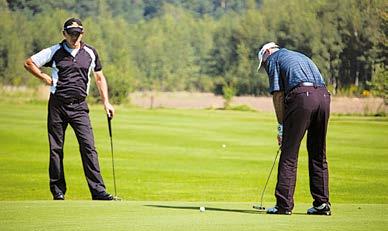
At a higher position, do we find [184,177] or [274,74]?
[274,74]

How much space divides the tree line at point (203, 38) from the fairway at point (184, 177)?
10.0 metres

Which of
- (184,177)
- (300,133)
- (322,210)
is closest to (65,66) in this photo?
(300,133)

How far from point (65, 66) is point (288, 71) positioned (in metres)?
2.65

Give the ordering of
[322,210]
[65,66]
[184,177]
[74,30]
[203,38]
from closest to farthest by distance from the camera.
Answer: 1. [322,210]
2. [74,30]
3. [65,66]
4. [184,177]
5. [203,38]

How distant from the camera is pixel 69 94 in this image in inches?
372

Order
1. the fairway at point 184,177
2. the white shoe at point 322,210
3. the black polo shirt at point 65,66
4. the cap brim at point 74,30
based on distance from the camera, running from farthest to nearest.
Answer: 1. the black polo shirt at point 65,66
2. the cap brim at point 74,30
3. the white shoe at point 322,210
4. the fairway at point 184,177

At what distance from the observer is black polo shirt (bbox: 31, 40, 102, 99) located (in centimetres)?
945

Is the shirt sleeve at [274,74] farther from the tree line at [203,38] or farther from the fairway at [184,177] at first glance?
the tree line at [203,38]

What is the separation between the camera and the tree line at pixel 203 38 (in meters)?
45.4

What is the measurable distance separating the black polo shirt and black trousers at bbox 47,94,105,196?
98 millimetres

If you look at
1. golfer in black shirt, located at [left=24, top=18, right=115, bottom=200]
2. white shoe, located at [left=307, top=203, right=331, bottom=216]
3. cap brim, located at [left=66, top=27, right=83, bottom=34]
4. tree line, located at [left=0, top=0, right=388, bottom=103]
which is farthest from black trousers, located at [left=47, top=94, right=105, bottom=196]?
tree line, located at [left=0, top=0, right=388, bottom=103]

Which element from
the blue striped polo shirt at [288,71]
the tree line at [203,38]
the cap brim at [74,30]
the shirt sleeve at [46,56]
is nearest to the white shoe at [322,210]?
the blue striped polo shirt at [288,71]

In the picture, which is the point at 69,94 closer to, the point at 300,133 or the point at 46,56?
the point at 46,56

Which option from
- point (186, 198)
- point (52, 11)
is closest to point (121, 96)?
point (52, 11)
